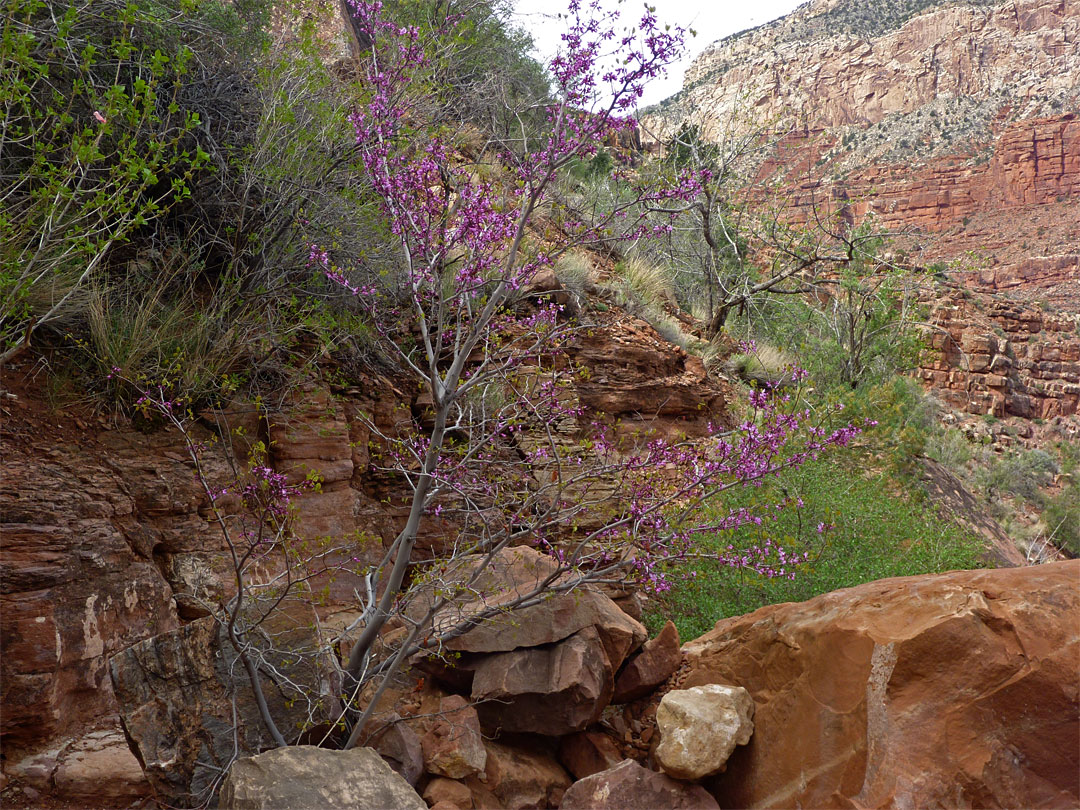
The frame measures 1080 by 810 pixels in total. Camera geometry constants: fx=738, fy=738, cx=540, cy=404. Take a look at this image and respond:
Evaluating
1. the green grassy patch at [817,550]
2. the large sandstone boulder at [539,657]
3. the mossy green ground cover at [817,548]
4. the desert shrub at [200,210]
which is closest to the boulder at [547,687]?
the large sandstone boulder at [539,657]

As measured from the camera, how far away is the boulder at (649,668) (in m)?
5.19

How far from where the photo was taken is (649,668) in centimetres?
521

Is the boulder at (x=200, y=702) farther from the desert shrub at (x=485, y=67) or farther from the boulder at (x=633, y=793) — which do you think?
the desert shrub at (x=485, y=67)

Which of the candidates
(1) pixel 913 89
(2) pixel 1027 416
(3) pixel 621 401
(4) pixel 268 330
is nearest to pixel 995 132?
(1) pixel 913 89

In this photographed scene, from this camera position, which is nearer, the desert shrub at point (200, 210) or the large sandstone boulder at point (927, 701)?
the large sandstone boulder at point (927, 701)

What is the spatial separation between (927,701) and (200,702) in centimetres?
393

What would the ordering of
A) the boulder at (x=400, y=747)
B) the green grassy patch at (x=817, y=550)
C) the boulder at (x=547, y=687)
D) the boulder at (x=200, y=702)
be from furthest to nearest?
the green grassy patch at (x=817, y=550)
the boulder at (x=547, y=687)
the boulder at (x=400, y=747)
the boulder at (x=200, y=702)

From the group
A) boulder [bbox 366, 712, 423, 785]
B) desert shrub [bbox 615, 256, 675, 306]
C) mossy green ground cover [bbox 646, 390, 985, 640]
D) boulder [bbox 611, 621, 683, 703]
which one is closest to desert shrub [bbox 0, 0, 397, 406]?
boulder [bbox 366, 712, 423, 785]

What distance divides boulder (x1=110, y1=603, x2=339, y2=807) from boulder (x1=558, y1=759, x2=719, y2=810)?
5.21 ft

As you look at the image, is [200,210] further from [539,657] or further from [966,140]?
[966,140]

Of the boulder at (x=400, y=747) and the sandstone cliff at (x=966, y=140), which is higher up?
the sandstone cliff at (x=966, y=140)

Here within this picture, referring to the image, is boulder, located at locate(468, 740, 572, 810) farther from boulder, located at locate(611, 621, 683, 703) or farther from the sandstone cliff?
the sandstone cliff

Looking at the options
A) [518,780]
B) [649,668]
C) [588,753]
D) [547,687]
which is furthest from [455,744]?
[649,668]

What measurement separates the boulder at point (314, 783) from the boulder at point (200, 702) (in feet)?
1.53
